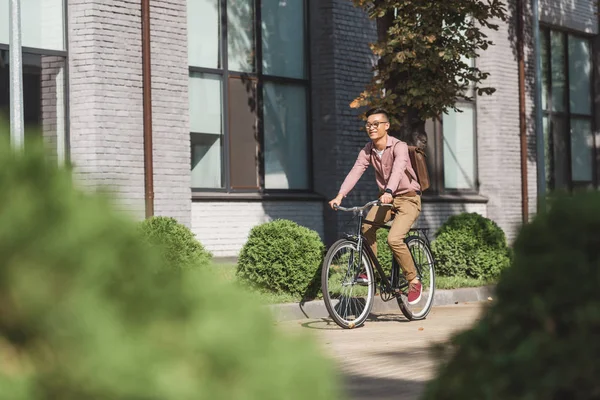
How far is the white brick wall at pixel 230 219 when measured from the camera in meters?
17.7

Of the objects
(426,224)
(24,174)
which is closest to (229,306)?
(24,174)

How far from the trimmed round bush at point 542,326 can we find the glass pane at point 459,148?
69.5ft

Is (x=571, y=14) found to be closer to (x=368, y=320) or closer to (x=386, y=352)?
(x=368, y=320)

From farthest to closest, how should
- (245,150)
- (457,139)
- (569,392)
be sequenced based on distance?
1. (457,139)
2. (245,150)
3. (569,392)

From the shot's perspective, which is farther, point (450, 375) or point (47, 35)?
point (47, 35)

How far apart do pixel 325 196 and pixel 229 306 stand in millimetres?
18183

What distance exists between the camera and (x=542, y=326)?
2.13 meters

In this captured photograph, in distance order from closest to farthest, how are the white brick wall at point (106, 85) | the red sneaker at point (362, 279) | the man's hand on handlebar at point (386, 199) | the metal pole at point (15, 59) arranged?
the man's hand on handlebar at point (386, 199), the red sneaker at point (362, 279), the metal pole at point (15, 59), the white brick wall at point (106, 85)

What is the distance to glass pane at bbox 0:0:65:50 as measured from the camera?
51.2 ft

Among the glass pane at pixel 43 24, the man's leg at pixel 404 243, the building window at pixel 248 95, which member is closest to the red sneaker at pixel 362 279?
the man's leg at pixel 404 243

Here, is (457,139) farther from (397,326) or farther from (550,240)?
(550,240)

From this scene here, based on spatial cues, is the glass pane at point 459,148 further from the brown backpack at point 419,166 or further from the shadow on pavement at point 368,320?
the brown backpack at point 419,166

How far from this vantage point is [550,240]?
7.35ft

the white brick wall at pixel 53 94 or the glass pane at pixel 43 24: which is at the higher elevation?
the glass pane at pixel 43 24
